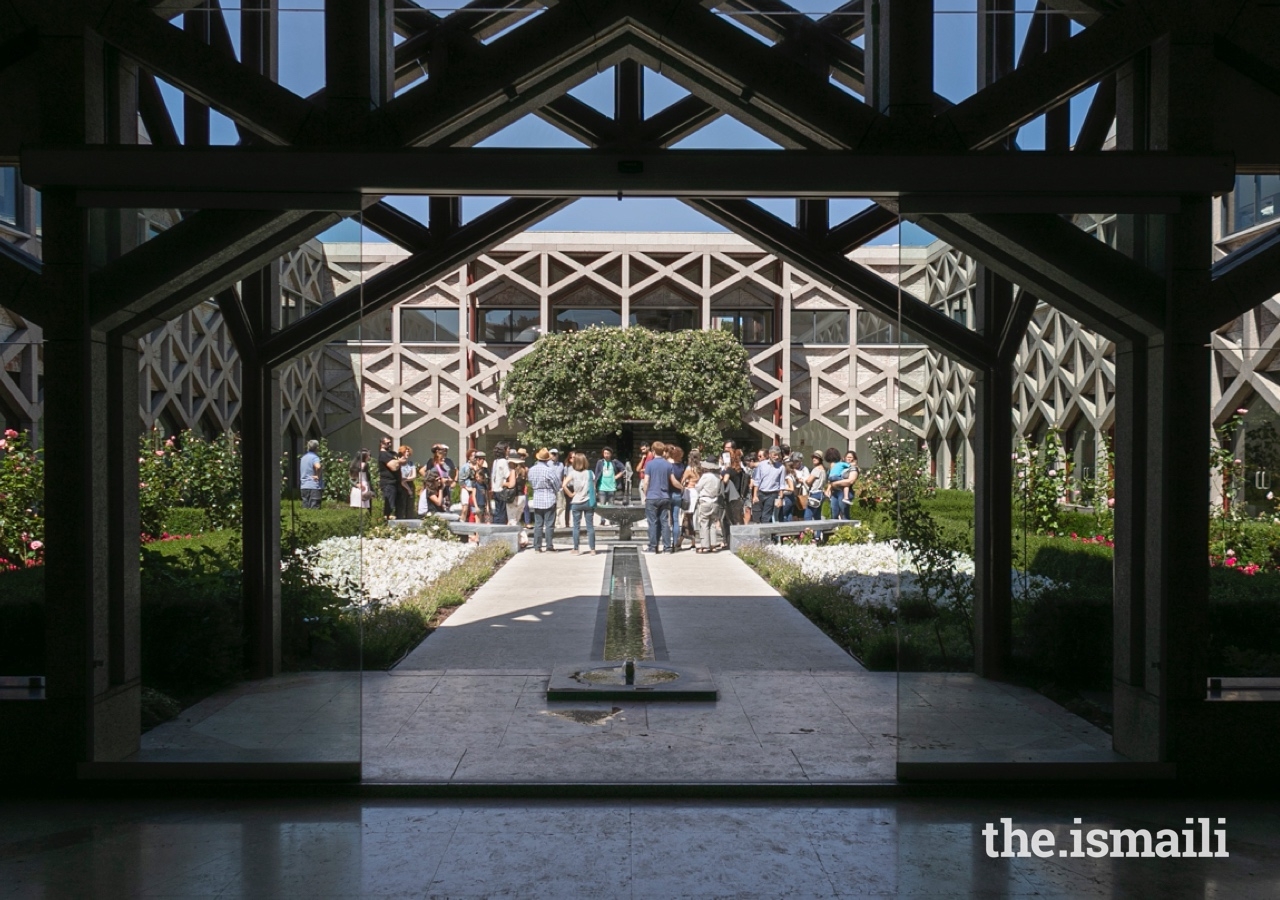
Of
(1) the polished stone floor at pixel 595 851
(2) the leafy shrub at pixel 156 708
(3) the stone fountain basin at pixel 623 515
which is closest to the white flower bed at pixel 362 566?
(2) the leafy shrub at pixel 156 708

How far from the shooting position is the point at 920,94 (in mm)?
6094

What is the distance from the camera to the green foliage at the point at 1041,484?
7242 mm

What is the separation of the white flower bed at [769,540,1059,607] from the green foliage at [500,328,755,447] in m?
14.3

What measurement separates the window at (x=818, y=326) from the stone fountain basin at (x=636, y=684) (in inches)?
1122

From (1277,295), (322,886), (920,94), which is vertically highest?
(920,94)

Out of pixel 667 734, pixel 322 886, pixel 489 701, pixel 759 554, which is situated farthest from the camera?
pixel 759 554

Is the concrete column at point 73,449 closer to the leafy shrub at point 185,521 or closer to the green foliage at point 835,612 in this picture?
the leafy shrub at point 185,521

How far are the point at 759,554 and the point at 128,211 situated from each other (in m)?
12.8

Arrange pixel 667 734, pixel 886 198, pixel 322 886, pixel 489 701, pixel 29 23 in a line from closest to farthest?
pixel 322 886
pixel 29 23
pixel 886 198
pixel 667 734
pixel 489 701

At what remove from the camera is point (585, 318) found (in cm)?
3716

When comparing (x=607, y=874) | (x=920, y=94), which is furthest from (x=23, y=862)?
(x=920, y=94)

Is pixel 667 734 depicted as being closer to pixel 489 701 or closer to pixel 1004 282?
pixel 489 701

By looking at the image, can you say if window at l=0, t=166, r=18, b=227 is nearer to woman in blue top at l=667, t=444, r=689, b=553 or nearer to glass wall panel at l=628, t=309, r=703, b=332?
woman in blue top at l=667, t=444, r=689, b=553

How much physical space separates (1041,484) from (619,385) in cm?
2505
